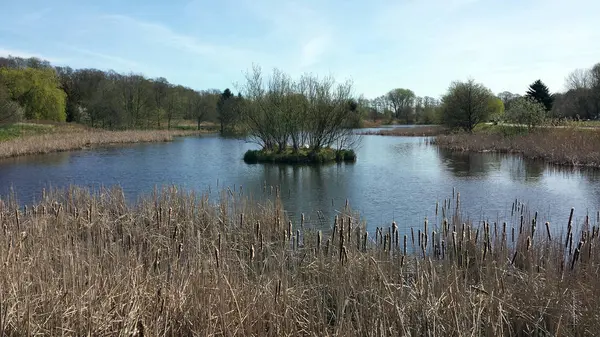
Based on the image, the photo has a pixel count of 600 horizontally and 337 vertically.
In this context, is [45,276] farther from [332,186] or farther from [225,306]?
[332,186]

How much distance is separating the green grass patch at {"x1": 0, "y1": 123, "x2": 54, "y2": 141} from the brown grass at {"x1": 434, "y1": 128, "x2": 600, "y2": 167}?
31685 mm

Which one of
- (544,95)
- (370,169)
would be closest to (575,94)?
(544,95)

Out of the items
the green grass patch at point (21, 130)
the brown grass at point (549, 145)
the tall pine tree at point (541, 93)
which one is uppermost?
the tall pine tree at point (541, 93)

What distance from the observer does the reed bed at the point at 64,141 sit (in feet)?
84.7

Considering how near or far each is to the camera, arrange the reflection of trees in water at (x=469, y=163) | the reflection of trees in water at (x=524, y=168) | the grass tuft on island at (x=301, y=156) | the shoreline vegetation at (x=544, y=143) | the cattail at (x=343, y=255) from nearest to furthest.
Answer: the cattail at (x=343, y=255), the reflection of trees in water at (x=524, y=168), the reflection of trees in water at (x=469, y=163), the shoreline vegetation at (x=544, y=143), the grass tuft on island at (x=301, y=156)

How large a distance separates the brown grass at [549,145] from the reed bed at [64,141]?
2643cm

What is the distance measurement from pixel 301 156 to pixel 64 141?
18.3m

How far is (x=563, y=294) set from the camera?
12.0ft

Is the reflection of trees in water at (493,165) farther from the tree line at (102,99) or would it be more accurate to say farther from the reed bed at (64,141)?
the tree line at (102,99)

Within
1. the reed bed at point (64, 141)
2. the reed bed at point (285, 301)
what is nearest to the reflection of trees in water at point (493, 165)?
the reed bed at point (285, 301)

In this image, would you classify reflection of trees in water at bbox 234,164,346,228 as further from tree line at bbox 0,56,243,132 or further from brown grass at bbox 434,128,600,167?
tree line at bbox 0,56,243,132

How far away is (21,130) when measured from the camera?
116 ft

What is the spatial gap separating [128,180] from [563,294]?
14.8m

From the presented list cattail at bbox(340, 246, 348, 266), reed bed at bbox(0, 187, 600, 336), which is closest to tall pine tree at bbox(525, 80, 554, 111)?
reed bed at bbox(0, 187, 600, 336)
